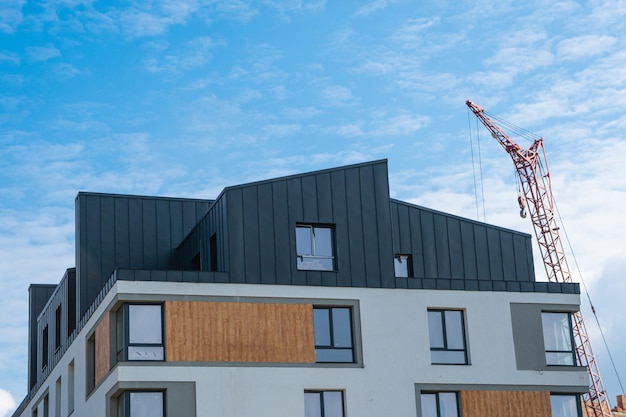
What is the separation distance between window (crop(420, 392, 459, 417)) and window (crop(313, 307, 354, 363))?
3.06 metres

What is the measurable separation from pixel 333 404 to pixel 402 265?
284 inches

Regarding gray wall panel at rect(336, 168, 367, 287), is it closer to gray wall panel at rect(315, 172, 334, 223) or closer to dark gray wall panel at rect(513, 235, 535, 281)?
gray wall panel at rect(315, 172, 334, 223)

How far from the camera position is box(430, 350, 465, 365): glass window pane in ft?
126

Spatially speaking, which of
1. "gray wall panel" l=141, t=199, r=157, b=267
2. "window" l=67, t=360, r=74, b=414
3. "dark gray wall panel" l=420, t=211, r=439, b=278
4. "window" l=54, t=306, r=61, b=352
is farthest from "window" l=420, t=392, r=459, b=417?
"window" l=54, t=306, r=61, b=352

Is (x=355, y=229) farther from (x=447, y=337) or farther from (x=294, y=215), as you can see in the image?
(x=447, y=337)

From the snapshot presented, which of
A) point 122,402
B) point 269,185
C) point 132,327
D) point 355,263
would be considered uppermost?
point 269,185

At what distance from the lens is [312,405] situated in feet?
119

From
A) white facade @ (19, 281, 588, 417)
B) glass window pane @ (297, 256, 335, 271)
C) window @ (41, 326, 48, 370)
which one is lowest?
white facade @ (19, 281, 588, 417)

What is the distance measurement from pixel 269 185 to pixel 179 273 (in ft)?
15.1

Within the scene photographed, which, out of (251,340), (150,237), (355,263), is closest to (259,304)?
(251,340)

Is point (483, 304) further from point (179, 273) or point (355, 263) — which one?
point (179, 273)

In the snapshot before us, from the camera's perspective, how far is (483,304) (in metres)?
39.4

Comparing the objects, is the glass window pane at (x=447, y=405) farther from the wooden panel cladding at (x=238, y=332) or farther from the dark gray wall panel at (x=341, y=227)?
the dark gray wall panel at (x=341, y=227)

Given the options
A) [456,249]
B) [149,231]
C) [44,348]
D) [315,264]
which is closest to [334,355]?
[315,264]
